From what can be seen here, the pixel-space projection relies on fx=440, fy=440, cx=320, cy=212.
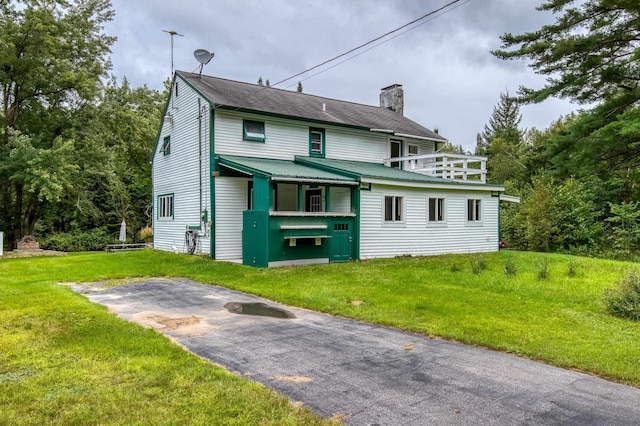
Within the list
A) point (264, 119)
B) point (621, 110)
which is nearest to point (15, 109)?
point (264, 119)

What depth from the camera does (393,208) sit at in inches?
657

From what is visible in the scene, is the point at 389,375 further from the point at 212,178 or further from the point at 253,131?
the point at 253,131

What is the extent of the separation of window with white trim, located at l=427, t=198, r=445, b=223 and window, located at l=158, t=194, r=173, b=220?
10943 mm

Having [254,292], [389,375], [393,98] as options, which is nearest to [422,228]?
[254,292]

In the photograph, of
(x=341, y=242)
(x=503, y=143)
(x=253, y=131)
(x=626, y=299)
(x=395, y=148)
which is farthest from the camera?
(x=503, y=143)

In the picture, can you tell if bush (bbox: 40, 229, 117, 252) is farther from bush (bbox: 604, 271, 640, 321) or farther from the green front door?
bush (bbox: 604, 271, 640, 321)

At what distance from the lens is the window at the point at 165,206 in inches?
756

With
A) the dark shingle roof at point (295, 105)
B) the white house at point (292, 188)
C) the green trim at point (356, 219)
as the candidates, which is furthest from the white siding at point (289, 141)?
the green trim at point (356, 219)

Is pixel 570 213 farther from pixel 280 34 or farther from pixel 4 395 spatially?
pixel 4 395

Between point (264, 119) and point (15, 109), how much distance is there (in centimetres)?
1533

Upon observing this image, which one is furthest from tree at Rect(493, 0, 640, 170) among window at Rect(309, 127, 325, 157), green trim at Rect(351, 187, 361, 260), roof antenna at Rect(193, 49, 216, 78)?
roof antenna at Rect(193, 49, 216, 78)

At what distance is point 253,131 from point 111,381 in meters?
13.5

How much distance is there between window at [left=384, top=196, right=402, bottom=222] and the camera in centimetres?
1655

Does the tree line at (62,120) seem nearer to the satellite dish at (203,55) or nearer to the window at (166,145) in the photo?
the window at (166,145)
